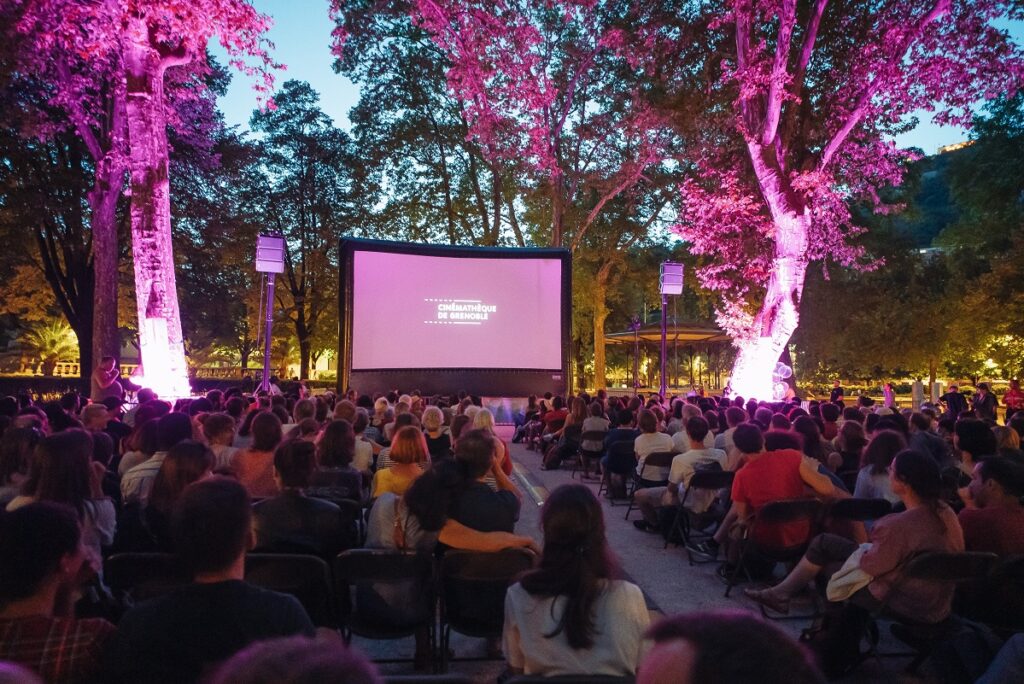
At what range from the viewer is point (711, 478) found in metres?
5.10

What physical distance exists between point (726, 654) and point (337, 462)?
12.8ft

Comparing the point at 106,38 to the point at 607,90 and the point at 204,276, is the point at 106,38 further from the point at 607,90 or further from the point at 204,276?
the point at 204,276

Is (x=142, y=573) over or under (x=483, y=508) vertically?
under

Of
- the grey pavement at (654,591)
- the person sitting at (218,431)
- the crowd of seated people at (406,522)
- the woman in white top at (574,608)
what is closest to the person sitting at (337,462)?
the crowd of seated people at (406,522)

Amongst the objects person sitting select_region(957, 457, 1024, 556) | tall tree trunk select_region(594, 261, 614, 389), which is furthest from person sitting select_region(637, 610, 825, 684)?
tall tree trunk select_region(594, 261, 614, 389)

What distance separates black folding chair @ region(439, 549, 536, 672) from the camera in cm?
291

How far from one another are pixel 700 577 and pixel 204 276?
23.1 m

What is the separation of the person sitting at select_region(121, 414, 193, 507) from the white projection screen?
410 inches

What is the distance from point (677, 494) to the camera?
Result: 5723 millimetres

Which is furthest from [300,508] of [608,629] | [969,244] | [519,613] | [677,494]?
[969,244]

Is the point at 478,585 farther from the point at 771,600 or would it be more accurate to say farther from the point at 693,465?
the point at 693,465

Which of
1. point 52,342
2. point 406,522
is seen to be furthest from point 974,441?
point 52,342

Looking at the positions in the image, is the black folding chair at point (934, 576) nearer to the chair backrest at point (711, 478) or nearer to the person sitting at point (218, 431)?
the chair backrest at point (711, 478)

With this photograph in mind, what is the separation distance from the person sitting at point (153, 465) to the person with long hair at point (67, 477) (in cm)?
53
